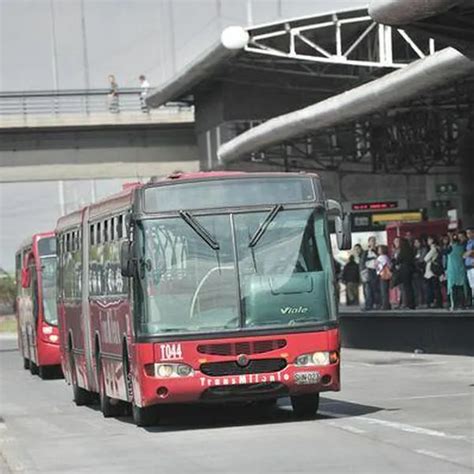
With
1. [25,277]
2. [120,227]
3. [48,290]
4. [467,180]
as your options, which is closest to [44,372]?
[48,290]

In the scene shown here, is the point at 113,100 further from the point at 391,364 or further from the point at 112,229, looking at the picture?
the point at 112,229

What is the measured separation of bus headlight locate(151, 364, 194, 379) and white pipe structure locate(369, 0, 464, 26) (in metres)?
5.17

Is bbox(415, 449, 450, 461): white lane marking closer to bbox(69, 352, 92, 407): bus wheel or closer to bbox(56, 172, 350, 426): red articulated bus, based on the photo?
bbox(56, 172, 350, 426): red articulated bus

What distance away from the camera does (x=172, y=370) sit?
1466 cm

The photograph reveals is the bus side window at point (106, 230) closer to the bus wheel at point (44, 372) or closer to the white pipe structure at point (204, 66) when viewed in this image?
the bus wheel at point (44, 372)

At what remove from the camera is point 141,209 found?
Answer: 15.2m

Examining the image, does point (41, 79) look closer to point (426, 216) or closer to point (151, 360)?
point (426, 216)

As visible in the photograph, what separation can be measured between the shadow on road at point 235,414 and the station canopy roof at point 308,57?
60.2ft

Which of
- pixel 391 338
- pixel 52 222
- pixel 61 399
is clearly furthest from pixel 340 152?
pixel 52 222

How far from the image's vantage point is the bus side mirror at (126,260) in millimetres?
14867

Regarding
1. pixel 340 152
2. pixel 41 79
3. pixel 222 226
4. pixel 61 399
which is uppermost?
pixel 41 79

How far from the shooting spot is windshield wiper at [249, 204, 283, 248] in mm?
15016

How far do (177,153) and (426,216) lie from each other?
9.59 meters

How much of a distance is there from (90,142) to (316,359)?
3506 centimetres
